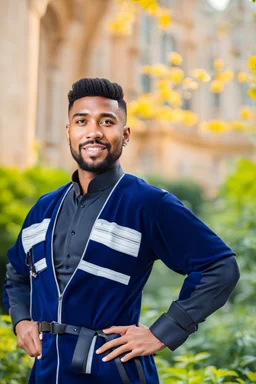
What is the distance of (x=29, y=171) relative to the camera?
918 cm

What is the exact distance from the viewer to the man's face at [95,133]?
2.62 metres

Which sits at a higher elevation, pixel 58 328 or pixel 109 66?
pixel 109 66

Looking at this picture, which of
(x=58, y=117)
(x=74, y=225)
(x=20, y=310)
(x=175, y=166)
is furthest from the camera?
(x=175, y=166)

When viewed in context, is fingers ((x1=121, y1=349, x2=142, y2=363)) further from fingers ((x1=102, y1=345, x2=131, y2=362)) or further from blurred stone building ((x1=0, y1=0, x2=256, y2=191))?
blurred stone building ((x1=0, y1=0, x2=256, y2=191))

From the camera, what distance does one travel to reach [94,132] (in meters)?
2.61

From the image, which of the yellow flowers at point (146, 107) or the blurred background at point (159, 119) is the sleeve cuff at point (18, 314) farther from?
the yellow flowers at point (146, 107)

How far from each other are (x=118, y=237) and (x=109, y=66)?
22024 millimetres

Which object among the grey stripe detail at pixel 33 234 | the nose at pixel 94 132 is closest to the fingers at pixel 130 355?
the grey stripe detail at pixel 33 234

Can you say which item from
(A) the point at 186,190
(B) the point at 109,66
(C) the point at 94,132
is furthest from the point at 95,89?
(A) the point at 186,190

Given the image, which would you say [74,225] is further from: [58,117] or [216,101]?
[216,101]

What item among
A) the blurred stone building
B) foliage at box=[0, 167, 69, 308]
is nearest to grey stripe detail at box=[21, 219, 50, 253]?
the blurred stone building

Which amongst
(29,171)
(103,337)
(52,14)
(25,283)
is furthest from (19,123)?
(103,337)

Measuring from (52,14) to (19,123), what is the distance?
5.12 meters

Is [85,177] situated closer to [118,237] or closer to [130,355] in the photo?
[118,237]
